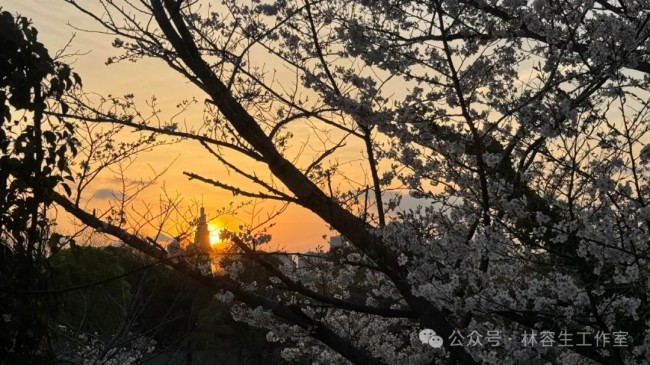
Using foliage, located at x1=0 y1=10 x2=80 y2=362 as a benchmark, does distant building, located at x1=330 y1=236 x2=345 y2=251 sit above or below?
above

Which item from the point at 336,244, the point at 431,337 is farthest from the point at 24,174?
the point at 336,244

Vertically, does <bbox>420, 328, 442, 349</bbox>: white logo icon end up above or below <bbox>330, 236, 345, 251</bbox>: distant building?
below

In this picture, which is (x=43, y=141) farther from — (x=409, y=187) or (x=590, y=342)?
(x=590, y=342)

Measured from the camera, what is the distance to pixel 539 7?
4.28 meters

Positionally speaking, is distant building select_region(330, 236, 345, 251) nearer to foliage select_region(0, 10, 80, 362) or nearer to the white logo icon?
the white logo icon

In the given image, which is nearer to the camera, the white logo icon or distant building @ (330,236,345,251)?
the white logo icon

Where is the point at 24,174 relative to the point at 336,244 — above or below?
below

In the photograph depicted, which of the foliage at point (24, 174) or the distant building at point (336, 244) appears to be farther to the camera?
the distant building at point (336, 244)

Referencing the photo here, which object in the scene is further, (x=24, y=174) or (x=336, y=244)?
(x=336, y=244)

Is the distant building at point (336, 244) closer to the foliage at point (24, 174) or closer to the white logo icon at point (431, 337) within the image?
the white logo icon at point (431, 337)

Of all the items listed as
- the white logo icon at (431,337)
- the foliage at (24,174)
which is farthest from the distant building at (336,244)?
the foliage at (24,174)

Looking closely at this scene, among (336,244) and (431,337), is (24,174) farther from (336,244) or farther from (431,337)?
(336,244)

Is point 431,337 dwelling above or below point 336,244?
below

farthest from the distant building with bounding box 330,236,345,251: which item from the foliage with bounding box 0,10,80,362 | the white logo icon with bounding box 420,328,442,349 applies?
the foliage with bounding box 0,10,80,362
